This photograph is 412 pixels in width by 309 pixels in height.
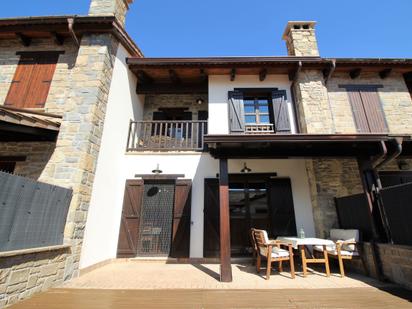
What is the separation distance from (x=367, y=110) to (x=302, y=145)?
149 inches

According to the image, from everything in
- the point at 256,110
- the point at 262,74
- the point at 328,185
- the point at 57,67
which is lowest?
the point at 328,185

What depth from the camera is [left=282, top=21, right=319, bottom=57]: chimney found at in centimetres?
705

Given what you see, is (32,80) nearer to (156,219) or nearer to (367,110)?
(156,219)

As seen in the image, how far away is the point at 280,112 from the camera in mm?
6527

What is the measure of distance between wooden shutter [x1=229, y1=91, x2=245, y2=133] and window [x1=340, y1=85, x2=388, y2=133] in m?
3.58

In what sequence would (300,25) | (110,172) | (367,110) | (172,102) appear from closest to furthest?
(110,172)
(367,110)
(300,25)
(172,102)

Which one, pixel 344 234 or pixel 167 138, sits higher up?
pixel 167 138

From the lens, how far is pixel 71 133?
4531 millimetres

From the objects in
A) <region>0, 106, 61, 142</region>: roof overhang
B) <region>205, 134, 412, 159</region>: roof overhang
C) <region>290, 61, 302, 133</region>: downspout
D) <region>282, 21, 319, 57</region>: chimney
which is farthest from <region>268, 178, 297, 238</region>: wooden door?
<region>0, 106, 61, 142</region>: roof overhang

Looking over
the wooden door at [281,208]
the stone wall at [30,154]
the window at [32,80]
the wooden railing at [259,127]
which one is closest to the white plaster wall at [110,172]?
the stone wall at [30,154]

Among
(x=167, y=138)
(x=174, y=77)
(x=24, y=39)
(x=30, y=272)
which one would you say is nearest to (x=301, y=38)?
(x=174, y=77)

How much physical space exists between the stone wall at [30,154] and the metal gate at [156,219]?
102 inches

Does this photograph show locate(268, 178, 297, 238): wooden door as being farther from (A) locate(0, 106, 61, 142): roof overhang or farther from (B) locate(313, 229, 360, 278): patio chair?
(A) locate(0, 106, 61, 142): roof overhang

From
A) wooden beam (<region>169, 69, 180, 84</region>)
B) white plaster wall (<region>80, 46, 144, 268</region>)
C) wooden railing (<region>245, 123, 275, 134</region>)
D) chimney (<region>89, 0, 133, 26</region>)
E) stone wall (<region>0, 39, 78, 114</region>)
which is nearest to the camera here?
white plaster wall (<region>80, 46, 144, 268</region>)
